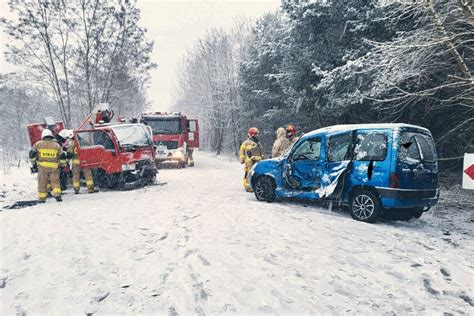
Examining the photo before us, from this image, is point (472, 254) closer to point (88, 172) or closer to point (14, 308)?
point (14, 308)

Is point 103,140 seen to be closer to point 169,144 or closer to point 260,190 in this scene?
point 260,190

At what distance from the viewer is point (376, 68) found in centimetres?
962

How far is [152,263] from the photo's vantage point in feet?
14.5

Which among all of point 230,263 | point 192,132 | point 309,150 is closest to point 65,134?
point 192,132

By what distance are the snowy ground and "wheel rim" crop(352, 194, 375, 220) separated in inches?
9.4

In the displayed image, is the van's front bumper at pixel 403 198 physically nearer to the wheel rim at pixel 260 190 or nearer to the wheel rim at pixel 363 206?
the wheel rim at pixel 363 206

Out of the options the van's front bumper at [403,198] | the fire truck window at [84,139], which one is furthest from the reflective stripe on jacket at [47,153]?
the van's front bumper at [403,198]

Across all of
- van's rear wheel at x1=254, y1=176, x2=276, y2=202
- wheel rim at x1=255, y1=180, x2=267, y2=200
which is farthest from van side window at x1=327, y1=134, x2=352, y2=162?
wheel rim at x1=255, y1=180, x2=267, y2=200

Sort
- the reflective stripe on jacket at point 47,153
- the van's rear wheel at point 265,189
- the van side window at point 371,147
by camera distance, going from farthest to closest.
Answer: the reflective stripe on jacket at point 47,153 → the van's rear wheel at point 265,189 → the van side window at point 371,147

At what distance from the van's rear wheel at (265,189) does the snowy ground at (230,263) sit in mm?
1040

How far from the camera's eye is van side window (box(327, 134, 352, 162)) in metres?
7.17

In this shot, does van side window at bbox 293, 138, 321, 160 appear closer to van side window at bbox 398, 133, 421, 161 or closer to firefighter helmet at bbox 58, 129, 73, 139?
van side window at bbox 398, 133, 421, 161

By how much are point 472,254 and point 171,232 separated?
4721 millimetres

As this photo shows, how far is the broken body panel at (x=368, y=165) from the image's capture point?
6.35 metres
